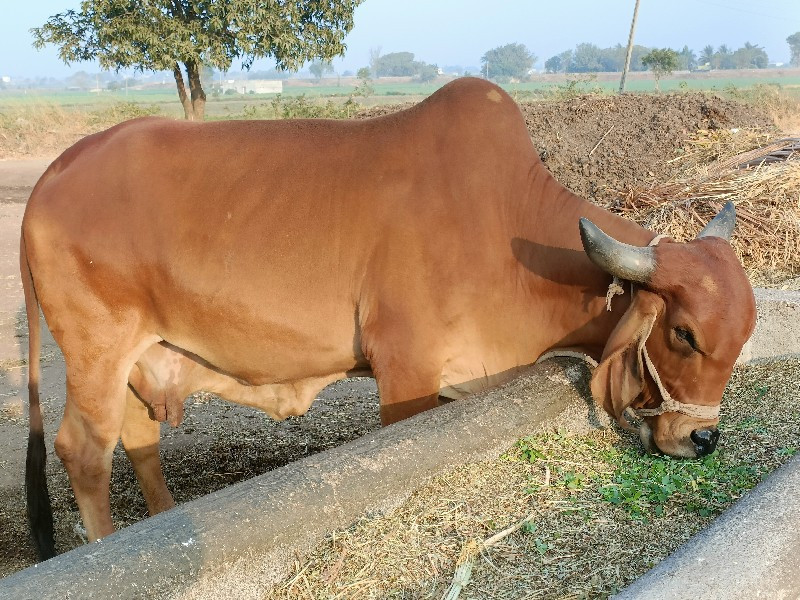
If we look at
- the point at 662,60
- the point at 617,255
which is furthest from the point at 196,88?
the point at 662,60

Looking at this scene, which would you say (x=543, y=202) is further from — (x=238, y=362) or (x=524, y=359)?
(x=238, y=362)

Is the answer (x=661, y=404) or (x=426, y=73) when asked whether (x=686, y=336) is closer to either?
(x=661, y=404)

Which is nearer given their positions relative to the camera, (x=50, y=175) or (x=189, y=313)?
(x=189, y=313)

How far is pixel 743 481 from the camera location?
107 inches

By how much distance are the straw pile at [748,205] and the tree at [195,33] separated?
35.1 ft

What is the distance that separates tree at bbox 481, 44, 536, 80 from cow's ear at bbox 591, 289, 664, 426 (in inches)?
4950

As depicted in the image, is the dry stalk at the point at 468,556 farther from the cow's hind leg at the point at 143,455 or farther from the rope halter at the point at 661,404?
the cow's hind leg at the point at 143,455

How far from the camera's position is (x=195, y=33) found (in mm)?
16219

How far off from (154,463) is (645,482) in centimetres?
249

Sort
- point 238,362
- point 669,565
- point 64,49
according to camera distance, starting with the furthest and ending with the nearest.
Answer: point 64,49 < point 238,362 < point 669,565

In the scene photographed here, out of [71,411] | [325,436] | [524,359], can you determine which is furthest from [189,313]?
[325,436]

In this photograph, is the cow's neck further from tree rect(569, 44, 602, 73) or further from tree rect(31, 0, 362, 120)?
tree rect(569, 44, 602, 73)

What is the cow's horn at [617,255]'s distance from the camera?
2.88m

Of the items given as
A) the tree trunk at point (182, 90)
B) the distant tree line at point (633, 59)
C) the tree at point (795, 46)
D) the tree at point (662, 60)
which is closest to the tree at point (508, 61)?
the distant tree line at point (633, 59)
